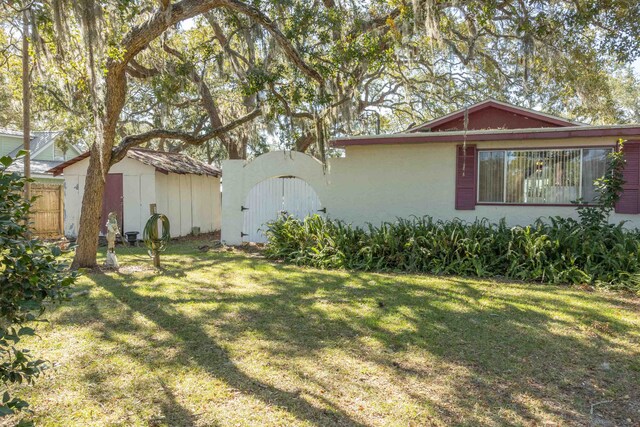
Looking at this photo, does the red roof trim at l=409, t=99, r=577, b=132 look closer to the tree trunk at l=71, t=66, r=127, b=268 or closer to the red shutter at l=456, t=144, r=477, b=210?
the red shutter at l=456, t=144, r=477, b=210

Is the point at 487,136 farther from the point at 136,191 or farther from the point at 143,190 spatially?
the point at 136,191

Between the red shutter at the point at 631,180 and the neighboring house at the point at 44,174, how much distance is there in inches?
476

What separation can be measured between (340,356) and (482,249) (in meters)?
4.88

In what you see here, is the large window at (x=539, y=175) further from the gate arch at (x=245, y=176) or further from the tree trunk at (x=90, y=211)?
the tree trunk at (x=90, y=211)

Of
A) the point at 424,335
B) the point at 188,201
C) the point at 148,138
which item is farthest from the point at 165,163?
the point at 424,335

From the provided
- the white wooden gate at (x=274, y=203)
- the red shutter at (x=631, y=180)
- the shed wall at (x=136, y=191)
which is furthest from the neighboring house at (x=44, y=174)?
the red shutter at (x=631, y=180)

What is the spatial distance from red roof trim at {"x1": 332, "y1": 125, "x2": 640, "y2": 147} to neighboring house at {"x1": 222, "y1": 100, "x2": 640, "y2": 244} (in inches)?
0.7

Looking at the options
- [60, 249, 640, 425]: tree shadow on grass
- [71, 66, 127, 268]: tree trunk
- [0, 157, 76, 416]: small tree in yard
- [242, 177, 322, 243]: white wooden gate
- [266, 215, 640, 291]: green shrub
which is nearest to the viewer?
[0, 157, 76, 416]: small tree in yard

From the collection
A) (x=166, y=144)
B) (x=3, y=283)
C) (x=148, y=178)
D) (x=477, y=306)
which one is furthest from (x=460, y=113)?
(x=166, y=144)

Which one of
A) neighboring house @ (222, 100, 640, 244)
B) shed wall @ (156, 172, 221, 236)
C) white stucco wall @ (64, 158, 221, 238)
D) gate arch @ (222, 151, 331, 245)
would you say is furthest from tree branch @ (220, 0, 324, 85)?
shed wall @ (156, 172, 221, 236)

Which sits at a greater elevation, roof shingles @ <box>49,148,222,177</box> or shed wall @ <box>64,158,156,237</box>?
roof shingles @ <box>49,148,222,177</box>

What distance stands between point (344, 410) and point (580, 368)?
2243 mm

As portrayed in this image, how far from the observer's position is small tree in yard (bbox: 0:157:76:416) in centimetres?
211

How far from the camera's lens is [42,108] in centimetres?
1297
